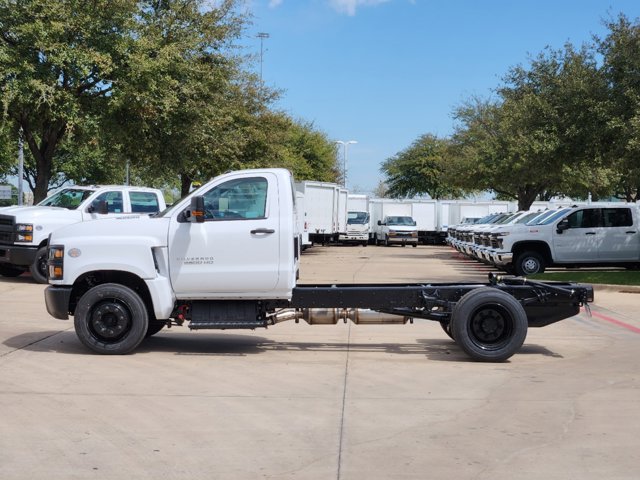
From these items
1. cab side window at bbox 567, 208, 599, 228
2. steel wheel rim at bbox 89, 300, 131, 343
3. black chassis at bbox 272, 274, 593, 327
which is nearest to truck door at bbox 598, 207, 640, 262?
cab side window at bbox 567, 208, 599, 228

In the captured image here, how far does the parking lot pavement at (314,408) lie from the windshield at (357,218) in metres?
36.6

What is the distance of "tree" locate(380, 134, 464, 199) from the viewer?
7438cm

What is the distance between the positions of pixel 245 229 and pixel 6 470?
4.58 m

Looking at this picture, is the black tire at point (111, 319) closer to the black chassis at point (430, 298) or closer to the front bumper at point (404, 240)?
the black chassis at point (430, 298)

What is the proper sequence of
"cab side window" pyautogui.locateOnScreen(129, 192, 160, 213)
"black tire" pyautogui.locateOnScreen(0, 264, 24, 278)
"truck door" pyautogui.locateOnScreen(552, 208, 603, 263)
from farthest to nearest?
1. "truck door" pyautogui.locateOnScreen(552, 208, 603, 263)
2. "black tire" pyautogui.locateOnScreen(0, 264, 24, 278)
3. "cab side window" pyautogui.locateOnScreen(129, 192, 160, 213)

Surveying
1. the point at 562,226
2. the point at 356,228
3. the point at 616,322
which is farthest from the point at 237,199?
the point at 356,228

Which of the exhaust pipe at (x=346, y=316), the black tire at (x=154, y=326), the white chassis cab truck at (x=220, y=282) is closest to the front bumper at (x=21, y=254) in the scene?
the black tire at (x=154, y=326)

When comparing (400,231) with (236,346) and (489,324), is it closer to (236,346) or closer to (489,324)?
(236,346)

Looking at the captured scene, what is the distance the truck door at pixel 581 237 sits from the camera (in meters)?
22.5

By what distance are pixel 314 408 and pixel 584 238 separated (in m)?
16.6

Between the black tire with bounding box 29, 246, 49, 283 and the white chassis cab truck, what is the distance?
8.60 meters

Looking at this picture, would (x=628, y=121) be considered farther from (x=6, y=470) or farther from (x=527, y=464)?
(x=6, y=470)

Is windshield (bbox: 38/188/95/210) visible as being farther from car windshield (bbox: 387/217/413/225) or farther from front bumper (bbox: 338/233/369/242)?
car windshield (bbox: 387/217/413/225)

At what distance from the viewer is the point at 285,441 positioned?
6590 mm
